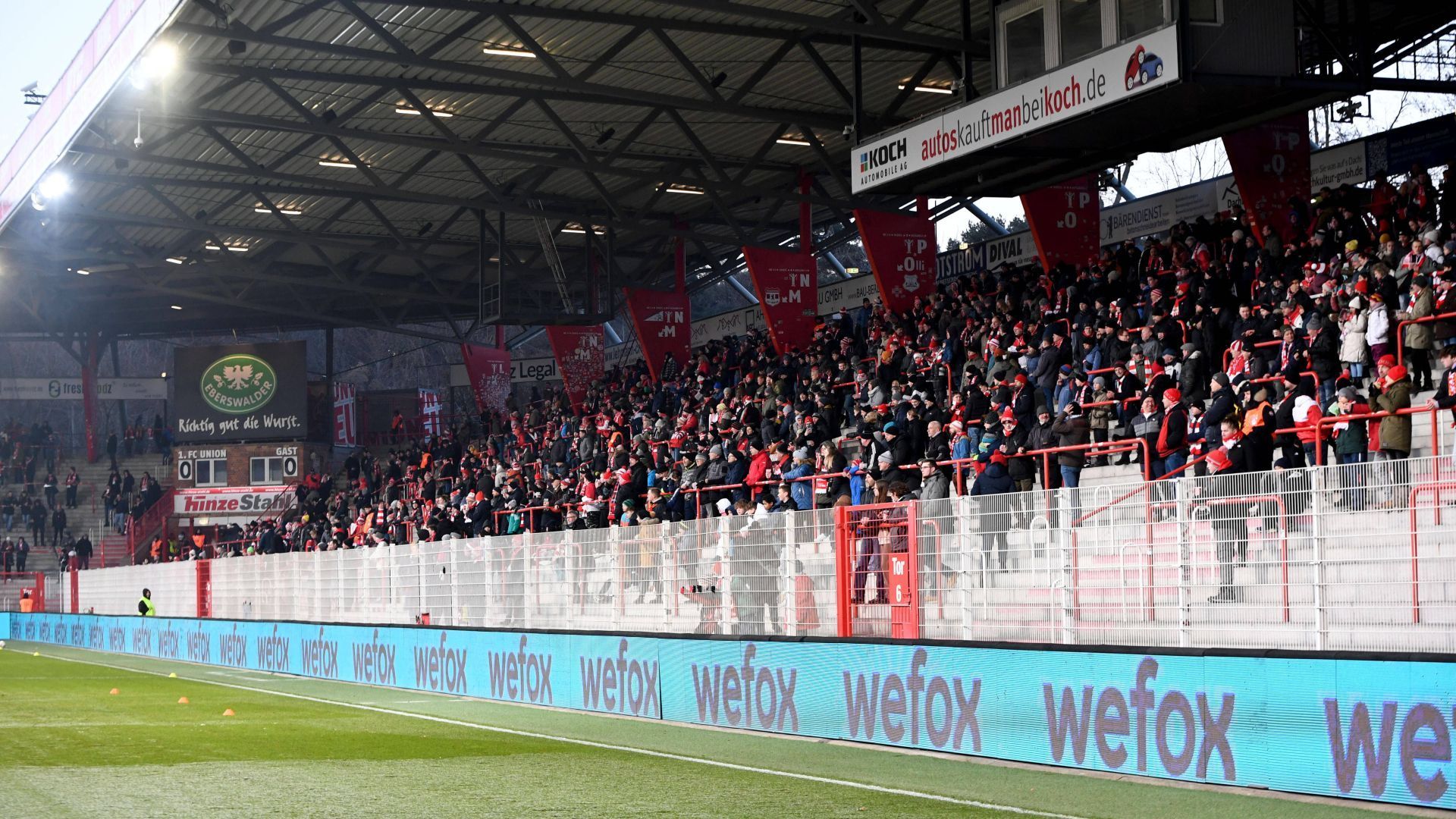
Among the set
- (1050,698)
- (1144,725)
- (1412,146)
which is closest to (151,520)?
(1412,146)

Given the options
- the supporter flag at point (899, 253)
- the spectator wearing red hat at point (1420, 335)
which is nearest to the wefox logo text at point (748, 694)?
the spectator wearing red hat at point (1420, 335)

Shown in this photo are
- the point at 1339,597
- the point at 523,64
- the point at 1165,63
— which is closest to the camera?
the point at 1339,597

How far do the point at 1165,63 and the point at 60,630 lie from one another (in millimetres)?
31938

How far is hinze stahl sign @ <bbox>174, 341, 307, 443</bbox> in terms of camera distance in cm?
4947

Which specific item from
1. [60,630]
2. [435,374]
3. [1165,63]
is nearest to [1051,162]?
[1165,63]

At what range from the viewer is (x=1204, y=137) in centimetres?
2088

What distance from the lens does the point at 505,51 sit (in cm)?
2519

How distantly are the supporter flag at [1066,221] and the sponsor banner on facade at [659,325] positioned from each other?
550 inches

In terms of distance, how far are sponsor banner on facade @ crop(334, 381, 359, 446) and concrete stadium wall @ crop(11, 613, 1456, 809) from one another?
106ft

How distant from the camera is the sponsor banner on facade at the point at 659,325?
1569 inches

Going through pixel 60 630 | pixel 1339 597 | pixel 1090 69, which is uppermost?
pixel 1090 69

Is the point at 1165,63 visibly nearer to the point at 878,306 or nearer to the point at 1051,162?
the point at 1051,162

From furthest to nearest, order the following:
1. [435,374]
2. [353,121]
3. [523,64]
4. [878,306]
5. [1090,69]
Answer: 1. [435,374]
2. [878,306]
3. [353,121]
4. [523,64]
5. [1090,69]

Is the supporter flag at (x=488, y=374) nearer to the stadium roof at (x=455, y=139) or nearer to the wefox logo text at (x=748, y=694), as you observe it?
the stadium roof at (x=455, y=139)
